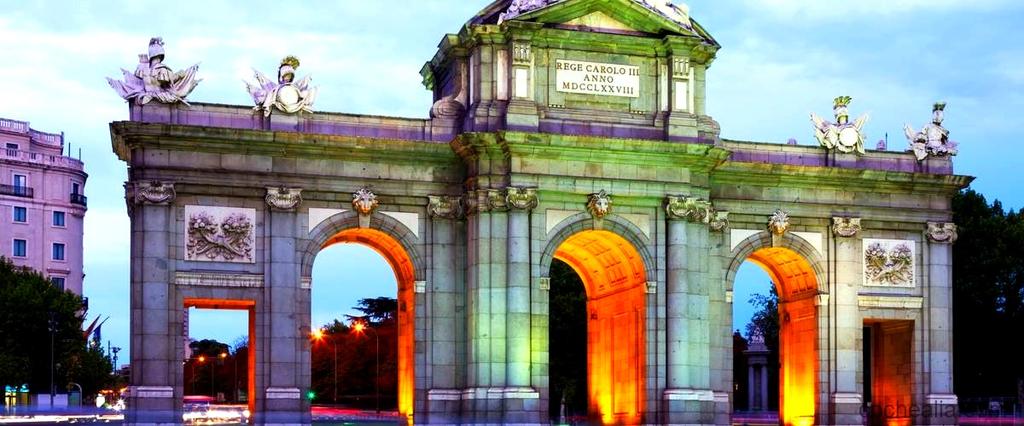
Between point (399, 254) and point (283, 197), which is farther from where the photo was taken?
point (399, 254)

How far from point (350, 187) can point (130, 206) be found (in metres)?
6.47

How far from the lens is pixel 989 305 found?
231 ft

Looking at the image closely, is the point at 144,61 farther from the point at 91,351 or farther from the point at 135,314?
the point at 91,351

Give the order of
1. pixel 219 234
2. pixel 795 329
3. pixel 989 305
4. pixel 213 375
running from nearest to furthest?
pixel 219 234, pixel 795 329, pixel 989 305, pixel 213 375

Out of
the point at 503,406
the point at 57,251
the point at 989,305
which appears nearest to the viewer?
the point at 503,406

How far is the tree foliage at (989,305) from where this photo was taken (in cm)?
7025

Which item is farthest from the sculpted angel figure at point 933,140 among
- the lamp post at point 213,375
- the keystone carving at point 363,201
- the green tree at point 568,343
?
the lamp post at point 213,375

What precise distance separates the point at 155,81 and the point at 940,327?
26604 millimetres

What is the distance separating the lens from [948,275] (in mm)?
53344

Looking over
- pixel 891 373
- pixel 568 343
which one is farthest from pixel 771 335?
pixel 891 373

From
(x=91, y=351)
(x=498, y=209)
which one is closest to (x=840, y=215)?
(x=498, y=209)

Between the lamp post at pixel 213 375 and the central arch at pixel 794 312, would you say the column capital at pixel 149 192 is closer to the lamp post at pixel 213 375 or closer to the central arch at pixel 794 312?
the central arch at pixel 794 312

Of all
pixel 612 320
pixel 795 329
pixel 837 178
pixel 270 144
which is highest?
pixel 270 144

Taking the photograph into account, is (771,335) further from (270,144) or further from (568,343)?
(270,144)
